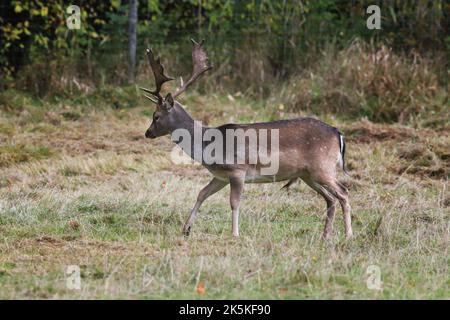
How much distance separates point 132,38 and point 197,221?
23.7ft

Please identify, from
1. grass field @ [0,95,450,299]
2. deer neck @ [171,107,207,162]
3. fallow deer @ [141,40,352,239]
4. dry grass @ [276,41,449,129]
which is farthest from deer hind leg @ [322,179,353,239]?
dry grass @ [276,41,449,129]

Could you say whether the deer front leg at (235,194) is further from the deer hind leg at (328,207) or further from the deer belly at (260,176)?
the deer hind leg at (328,207)

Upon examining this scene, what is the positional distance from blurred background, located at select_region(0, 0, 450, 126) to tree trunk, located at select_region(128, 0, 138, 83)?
18 millimetres

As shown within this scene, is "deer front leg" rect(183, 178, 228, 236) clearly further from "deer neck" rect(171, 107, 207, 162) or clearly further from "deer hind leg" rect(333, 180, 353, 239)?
"deer hind leg" rect(333, 180, 353, 239)

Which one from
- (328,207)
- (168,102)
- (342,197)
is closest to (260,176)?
(328,207)

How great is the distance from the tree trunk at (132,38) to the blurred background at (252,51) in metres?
0.02

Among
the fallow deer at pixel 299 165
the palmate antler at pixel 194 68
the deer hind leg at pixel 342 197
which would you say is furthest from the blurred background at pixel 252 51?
the deer hind leg at pixel 342 197

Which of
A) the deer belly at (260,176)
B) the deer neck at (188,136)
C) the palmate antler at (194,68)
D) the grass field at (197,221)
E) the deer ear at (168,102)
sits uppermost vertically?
the palmate antler at (194,68)

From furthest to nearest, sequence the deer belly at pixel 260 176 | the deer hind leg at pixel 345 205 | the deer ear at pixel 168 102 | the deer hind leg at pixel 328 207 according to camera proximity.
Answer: the deer ear at pixel 168 102, the deer belly at pixel 260 176, the deer hind leg at pixel 345 205, the deer hind leg at pixel 328 207

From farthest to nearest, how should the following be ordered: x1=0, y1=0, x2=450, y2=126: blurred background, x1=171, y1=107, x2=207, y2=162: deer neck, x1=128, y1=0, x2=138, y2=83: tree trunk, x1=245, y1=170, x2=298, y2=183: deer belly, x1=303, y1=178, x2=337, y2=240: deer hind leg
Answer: x1=128, y1=0, x2=138, y2=83: tree trunk, x1=0, y1=0, x2=450, y2=126: blurred background, x1=171, y1=107, x2=207, y2=162: deer neck, x1=245, y1=170, x2=298, y2=183: deer belly, x1=303, y1=178, x2=337, y2=240: deer hind leg

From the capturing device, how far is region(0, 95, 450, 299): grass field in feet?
21.5

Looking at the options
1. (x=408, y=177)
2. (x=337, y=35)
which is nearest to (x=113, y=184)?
(x=408, y=177)

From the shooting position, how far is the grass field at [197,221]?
6551 millimetres

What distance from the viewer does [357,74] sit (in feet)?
48.1
